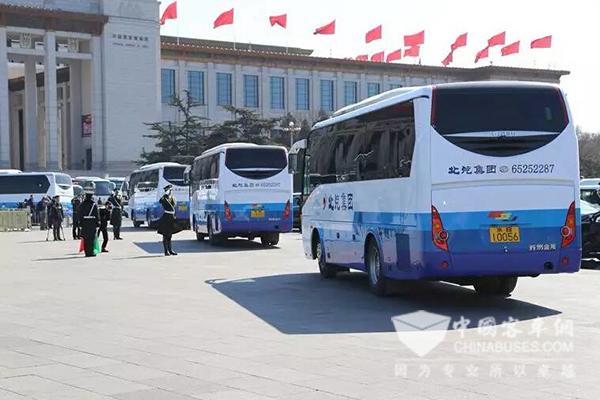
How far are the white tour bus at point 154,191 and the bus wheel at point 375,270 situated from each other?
2418cm

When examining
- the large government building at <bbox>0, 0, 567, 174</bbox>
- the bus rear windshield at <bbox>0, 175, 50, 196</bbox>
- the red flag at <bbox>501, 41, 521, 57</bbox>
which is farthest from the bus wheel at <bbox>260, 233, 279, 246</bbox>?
the red flag at <bbox>501, 41, 521, 57</bbox>

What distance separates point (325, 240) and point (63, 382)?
9.10m

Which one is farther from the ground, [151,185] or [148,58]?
[148,58]

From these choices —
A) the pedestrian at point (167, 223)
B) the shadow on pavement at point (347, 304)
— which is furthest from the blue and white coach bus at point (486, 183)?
the pedestrian at point (167, 223)

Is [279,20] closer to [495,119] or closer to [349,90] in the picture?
[349,90]

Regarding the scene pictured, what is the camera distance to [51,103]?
78.1 m

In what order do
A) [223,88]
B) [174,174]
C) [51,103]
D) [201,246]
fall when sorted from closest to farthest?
1. [201,246]
2. [174,174]
3. [51,103]
4. [223,88]

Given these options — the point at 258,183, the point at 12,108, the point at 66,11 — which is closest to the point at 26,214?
the point at 258,183

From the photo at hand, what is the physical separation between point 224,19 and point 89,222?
179 feet

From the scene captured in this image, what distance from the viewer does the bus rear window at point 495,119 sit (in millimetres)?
11805

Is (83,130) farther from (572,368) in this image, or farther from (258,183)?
(572,368)

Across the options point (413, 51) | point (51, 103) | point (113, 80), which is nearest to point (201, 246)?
point (51, 103)

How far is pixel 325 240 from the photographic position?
1644cm

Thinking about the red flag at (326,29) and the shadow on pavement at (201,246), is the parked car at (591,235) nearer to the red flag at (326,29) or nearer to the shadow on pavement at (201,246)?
the shadow on pavement at (201,246)
